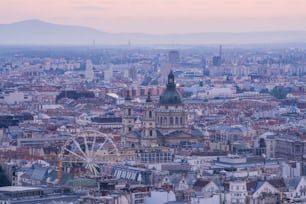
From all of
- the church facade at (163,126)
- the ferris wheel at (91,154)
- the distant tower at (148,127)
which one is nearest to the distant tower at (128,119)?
the church facade at (163,126)

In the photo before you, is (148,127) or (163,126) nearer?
(148,127)

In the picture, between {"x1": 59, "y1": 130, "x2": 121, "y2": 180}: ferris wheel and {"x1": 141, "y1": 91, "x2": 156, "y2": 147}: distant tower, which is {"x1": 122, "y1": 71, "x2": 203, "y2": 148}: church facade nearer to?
{"x1": 141, "y1": 91, "x2": 156, "y2": 147}: distant tower

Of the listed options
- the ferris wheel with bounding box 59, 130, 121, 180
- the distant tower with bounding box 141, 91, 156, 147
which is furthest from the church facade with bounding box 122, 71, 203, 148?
the ferris wheel with bounding box 59, 130, 121, 180

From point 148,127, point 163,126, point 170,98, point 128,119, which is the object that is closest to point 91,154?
point 148,127

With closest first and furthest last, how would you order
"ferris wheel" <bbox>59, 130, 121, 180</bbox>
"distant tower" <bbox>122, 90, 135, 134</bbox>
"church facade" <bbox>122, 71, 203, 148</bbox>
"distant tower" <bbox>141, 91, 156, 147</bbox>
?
"ferris wheel" <bbox>59, 130, 121, 180</bbox> < "distant tower" <bbox>141, 91, 156, 147</bbox> < "church facade" <bbox>122, 71, 203, 148</bbox> < "distant tower" <bbox>122, 90, 135, 134</bbox>

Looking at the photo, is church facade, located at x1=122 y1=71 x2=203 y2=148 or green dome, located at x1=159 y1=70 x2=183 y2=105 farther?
green dome, located at x1=159 y1=70 x2=183 y2=105

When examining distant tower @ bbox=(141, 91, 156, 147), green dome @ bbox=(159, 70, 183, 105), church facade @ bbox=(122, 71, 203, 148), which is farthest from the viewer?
green dome @ bbox=(159, 70, 183, 105)

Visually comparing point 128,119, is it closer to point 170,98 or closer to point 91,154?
point 170,98
